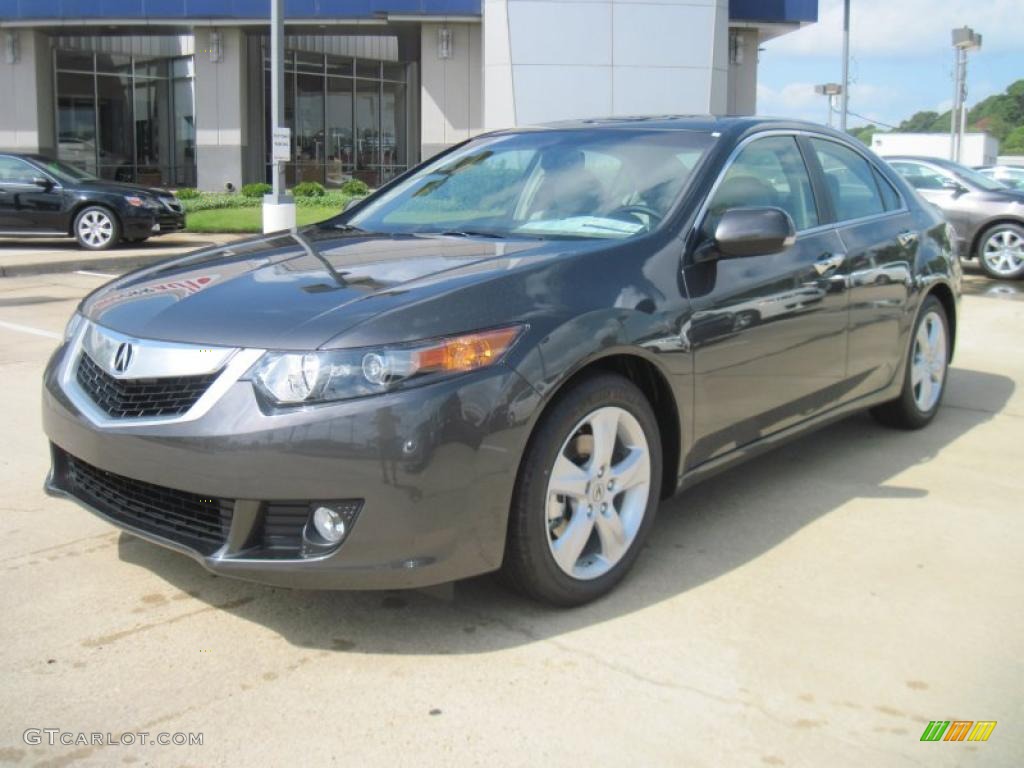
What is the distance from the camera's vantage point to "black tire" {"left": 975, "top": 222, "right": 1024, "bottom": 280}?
→ 13414 mm

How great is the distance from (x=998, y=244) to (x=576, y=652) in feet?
40.2

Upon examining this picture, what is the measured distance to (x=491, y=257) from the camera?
11.6 ft

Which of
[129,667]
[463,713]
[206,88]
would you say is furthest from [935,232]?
[206,88]

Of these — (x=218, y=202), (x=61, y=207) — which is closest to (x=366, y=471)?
(x=61, y=207)

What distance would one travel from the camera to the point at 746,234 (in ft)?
12.4

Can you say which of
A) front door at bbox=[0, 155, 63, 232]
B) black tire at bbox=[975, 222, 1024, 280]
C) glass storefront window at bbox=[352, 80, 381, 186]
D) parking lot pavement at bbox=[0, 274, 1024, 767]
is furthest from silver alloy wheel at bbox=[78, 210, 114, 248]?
glass storefront window at bbox=[352, 80, 381, 186]

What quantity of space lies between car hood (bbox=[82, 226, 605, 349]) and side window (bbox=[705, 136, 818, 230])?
0.76 metres

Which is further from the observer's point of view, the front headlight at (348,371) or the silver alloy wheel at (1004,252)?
A: the silver alloy wheel at (1004,252)

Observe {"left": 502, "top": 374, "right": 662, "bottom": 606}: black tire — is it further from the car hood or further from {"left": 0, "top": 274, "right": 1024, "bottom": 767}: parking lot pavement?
the car hood

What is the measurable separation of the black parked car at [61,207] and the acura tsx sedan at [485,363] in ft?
38.1

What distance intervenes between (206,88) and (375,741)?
91.0 feet
